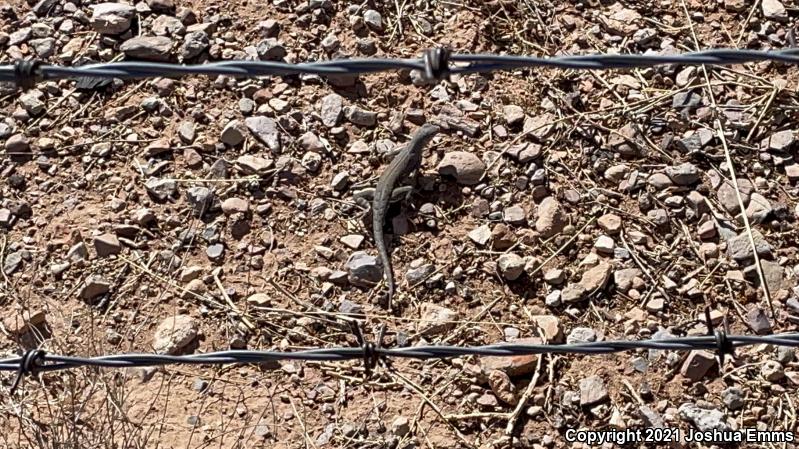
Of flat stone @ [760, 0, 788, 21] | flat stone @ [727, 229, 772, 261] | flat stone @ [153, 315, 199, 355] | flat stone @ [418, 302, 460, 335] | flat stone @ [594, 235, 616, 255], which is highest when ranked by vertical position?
flat stone @ [760, 0, 788, 21]

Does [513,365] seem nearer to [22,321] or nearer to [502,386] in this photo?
[502,386]

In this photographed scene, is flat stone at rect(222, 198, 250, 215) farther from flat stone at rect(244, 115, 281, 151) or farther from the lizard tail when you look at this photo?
the lizard tail

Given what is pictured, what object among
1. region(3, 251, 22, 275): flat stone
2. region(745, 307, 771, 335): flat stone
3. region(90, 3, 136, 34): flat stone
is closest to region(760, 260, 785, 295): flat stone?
region(745, 307, 771, 335): flat stone

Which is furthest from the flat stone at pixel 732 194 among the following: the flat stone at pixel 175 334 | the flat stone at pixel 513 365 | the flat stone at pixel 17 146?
the flat stone at pixel 17 146

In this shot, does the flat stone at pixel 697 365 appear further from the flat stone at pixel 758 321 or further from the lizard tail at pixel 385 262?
the lizard tail at pixel 385 262

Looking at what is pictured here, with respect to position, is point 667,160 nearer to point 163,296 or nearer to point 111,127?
point 163,296

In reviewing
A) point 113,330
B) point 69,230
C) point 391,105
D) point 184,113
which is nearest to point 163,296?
point 113,330
